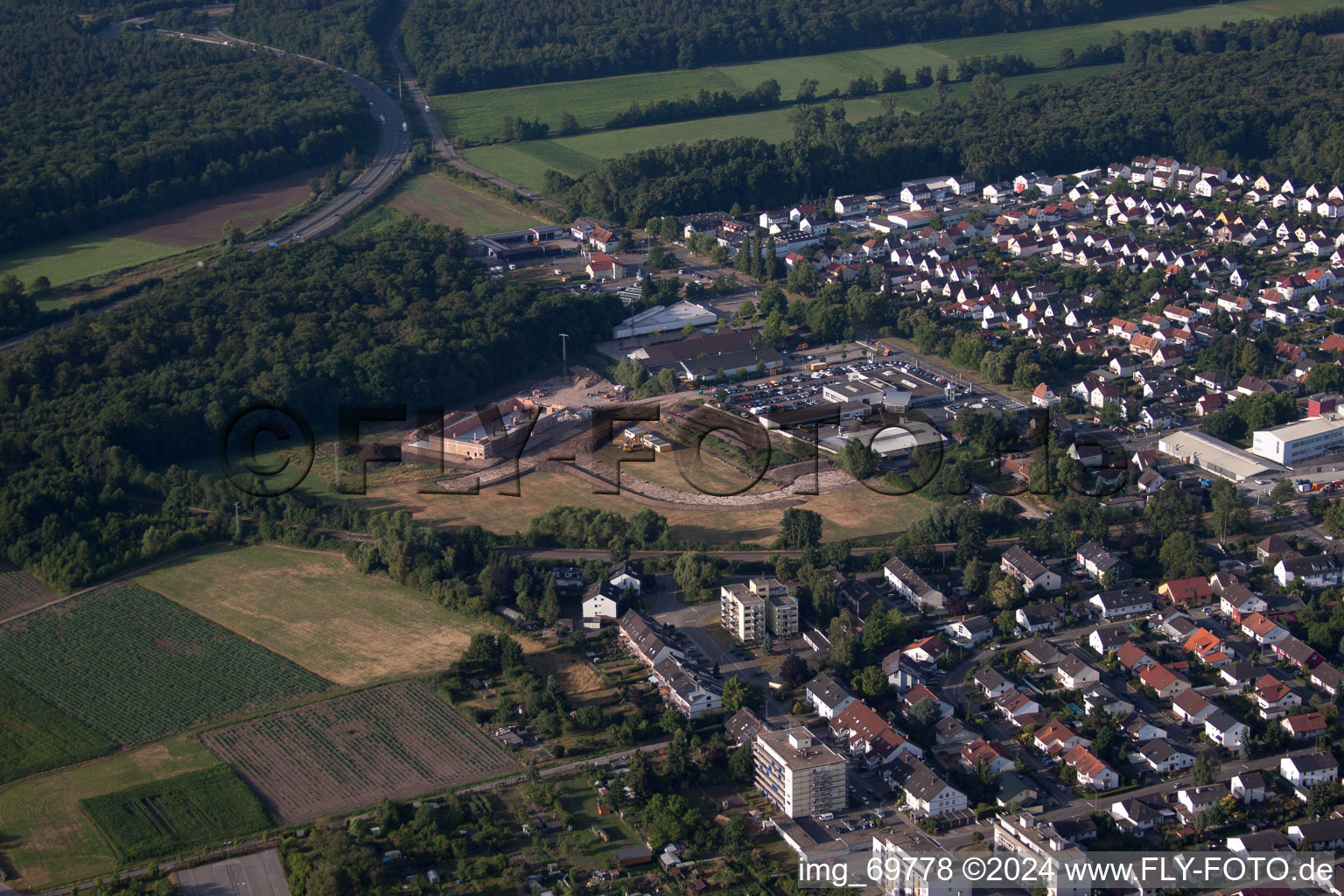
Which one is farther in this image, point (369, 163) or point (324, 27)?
point (324, 27)

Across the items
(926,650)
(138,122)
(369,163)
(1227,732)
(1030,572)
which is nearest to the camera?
(1227,732)

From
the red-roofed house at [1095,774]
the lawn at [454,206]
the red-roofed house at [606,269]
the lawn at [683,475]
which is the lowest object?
the red-roofed house at [1095,774]

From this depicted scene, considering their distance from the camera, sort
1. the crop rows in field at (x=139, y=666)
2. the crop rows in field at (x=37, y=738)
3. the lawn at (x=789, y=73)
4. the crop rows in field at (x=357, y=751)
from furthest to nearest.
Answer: the lawn at (x=789, y=73), the crop rows in field at (x=139, y=666), the crop rows in field at (x=37, y=738), the crop rows in field at (x=357, y=751)

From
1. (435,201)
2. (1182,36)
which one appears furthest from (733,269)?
(1182,36)

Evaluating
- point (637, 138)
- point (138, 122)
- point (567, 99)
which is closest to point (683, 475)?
point (637, 138)

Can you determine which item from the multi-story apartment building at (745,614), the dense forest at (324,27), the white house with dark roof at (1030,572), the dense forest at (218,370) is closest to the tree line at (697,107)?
the dense forest at (324,27)

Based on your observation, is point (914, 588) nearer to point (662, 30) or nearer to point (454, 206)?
point (454, 206)

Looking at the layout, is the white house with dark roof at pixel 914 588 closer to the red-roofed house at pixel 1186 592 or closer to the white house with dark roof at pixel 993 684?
the white house with dark roof at pixel 993 684

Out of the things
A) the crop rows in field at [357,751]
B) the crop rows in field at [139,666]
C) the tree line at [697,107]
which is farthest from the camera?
the tree line at [697,107]
